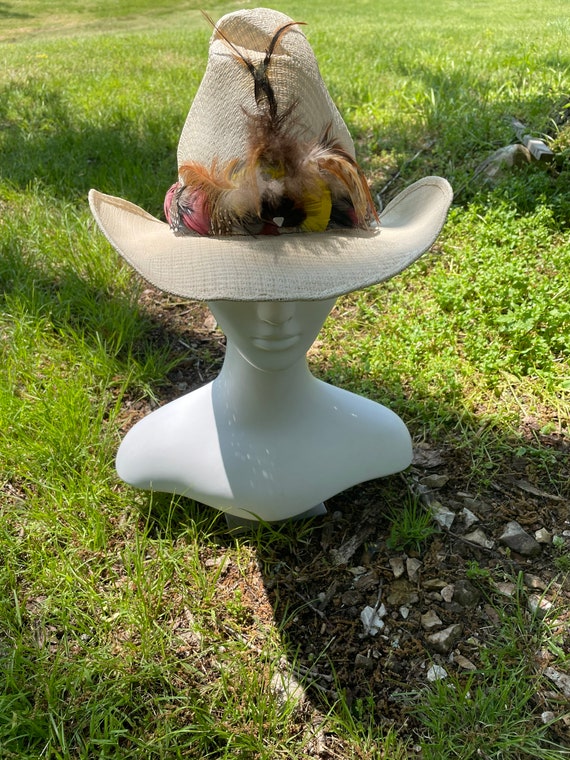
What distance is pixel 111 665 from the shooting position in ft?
5.42

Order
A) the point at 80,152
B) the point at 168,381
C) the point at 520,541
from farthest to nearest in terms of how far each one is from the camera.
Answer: the point at 80,152 → the point at 168,381 → the point at 520,541

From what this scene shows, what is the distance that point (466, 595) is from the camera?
1825mm

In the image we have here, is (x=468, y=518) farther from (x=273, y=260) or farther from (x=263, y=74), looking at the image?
(x=263, y=74)

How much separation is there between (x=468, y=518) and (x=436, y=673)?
561mm

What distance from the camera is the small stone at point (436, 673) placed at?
165 cm

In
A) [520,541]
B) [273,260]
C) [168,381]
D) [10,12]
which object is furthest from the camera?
[10,12]

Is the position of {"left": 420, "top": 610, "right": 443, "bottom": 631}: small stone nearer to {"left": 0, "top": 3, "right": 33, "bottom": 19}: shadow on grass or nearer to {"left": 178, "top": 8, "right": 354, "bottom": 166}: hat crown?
{"left": 178, "top": 8, "right": 354, "bottom": 166}: hat crown

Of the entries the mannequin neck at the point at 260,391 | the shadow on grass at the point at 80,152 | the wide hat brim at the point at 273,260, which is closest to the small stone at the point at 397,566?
the mannequin neck at the point at 260,391

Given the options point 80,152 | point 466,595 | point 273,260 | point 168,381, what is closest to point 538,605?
point 466,595

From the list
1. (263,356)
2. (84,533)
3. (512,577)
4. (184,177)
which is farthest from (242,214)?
(512,577)

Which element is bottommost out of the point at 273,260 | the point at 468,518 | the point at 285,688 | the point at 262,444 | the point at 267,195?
the point at 285,688

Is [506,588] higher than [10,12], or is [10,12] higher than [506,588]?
[10,12]

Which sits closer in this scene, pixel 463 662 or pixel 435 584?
pixel 463 662

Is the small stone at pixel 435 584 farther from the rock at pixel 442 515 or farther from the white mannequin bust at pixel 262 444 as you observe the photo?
the white mannequin bust at pixel 262 444
